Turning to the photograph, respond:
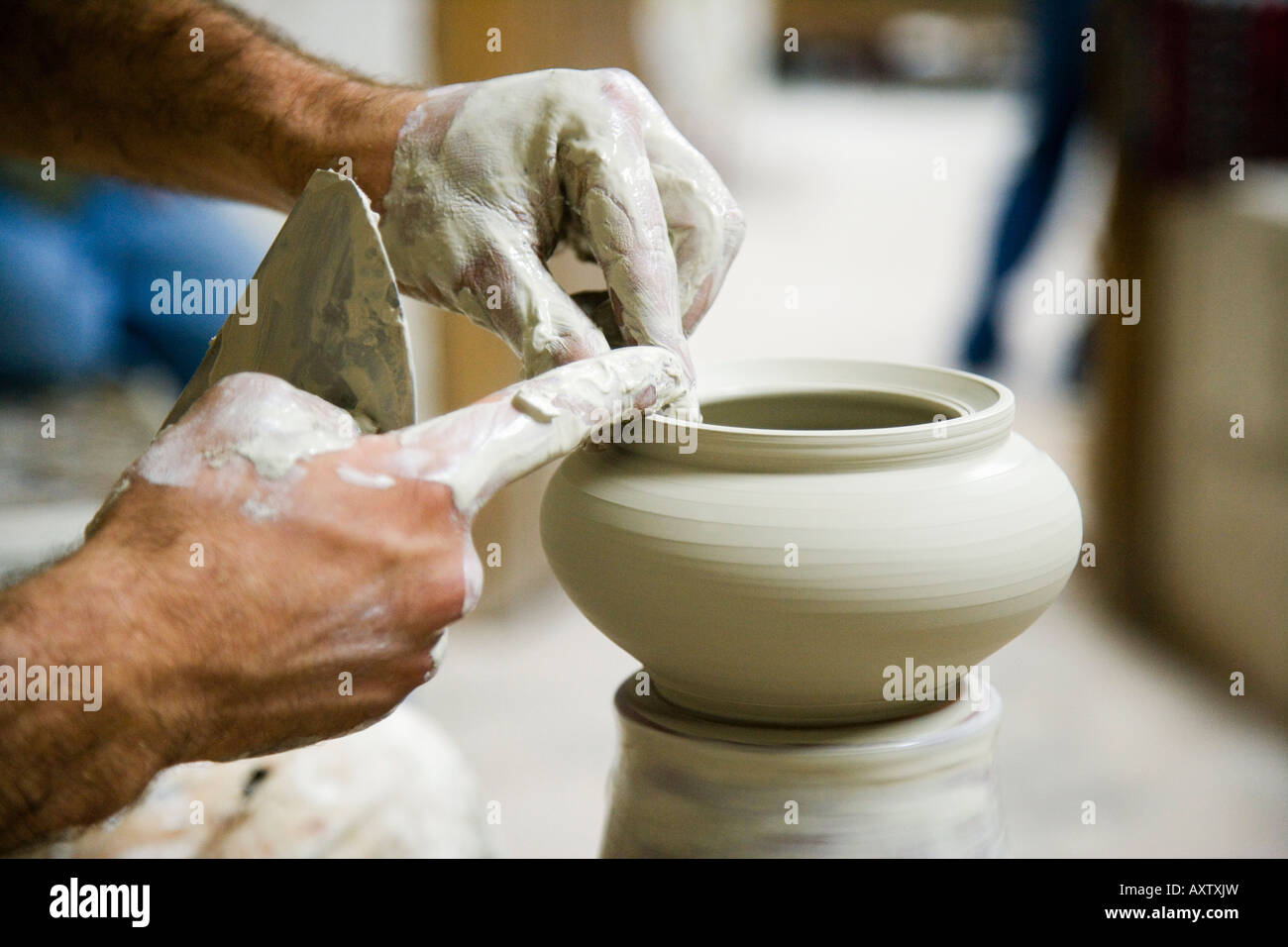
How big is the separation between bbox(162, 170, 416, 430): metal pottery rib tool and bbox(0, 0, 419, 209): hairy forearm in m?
0.24

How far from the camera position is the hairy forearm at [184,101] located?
4.26 ft

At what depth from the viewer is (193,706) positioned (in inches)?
34.5

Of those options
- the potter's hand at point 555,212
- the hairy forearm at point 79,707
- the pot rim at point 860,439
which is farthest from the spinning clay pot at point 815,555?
the hairy forearm at point 79,707

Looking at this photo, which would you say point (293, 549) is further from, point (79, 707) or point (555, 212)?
point (555, 212)

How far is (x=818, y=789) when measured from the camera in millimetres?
1060

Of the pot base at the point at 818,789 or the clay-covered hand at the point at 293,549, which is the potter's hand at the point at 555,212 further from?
the pot base at the point at 818,789

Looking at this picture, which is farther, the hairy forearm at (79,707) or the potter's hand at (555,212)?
the potter's hand at (555,212)

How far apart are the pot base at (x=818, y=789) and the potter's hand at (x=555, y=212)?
0.33m

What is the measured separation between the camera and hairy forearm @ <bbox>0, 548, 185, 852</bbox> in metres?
0.85

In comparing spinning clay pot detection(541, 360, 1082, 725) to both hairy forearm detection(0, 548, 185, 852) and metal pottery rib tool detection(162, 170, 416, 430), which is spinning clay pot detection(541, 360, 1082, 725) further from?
hairy forearm detection(0, 548, 185, 852)

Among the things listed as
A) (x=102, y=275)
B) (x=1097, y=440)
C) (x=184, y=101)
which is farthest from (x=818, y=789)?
(x=1097, y=440)
